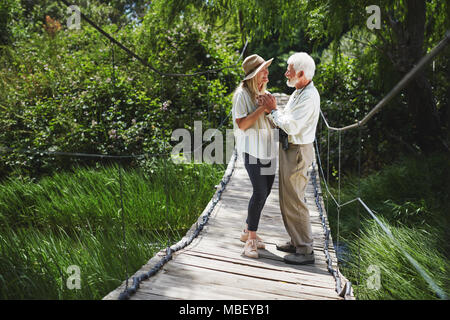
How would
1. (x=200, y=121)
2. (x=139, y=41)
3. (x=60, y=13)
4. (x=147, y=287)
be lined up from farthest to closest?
1. (x=60, y=13)
2. (x=139, y=41)
3. (x=200, y=121)
4. (x=147, y=287)

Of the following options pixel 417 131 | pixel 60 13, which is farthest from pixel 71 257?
pixel 60 13

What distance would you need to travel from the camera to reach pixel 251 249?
7.12ft

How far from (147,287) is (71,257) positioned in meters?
0.71

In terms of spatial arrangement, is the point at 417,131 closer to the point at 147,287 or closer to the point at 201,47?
the point at 201,47

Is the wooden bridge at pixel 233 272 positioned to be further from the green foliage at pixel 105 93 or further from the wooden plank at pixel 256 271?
the green foliage at pixel 105 93

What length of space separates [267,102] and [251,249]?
86 centimetres

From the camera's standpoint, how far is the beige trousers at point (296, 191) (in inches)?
81.1

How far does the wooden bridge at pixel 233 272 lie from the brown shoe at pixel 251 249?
3cm

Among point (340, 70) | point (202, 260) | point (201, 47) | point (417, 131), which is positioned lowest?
point (202, 260)

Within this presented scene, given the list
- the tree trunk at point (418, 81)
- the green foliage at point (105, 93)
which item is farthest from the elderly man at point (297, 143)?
the tree trunk at point (418, 81)

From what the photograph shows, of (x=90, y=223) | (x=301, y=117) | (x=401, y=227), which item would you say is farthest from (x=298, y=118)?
(x=90, y=223)

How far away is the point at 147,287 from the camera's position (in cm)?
169

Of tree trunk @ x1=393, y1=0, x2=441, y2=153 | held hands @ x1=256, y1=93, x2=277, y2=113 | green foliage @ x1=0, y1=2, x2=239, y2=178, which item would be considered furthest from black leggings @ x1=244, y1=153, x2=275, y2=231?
tree trunk @ x1=393, y1=0, x2=441, y2=153

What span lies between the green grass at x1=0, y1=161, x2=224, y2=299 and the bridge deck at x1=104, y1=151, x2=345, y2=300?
33 centimetres
